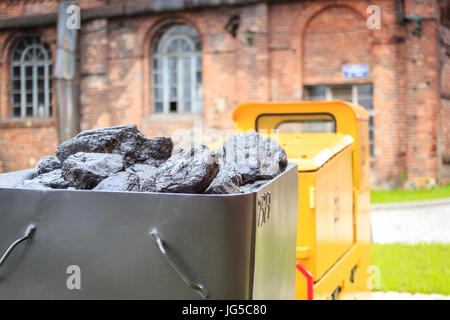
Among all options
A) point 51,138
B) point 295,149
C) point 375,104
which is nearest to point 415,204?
point 375,104

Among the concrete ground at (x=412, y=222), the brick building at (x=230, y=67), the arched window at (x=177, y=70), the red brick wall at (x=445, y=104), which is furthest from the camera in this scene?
the arched window at (x=177, y=70)

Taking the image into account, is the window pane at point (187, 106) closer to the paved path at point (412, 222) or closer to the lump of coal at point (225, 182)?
the paved path at point (412, 222)

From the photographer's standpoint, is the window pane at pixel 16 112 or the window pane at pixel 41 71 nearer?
the window pane at pixel 41 71

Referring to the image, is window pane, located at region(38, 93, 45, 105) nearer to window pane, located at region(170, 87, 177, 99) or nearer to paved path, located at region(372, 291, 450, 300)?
window pane, located at region(170, 87, 177, 99)

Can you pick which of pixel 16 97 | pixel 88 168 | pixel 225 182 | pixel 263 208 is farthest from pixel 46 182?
pixel 16 97

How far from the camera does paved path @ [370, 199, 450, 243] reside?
7223 millimetres

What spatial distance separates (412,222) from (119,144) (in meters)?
7.01

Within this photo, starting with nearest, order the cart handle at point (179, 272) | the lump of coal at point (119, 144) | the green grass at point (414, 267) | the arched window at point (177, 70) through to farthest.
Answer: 1. the cart handle at point (179, 272)
2. the lump of coal at point (119, 144)
3. the green grass at point (414, 267)
4. the arched window at point (177, 70)

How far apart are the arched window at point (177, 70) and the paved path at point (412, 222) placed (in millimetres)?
5961

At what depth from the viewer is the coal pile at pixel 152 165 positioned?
5.65 feet

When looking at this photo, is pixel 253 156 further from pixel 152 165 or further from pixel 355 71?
pixel 355 71

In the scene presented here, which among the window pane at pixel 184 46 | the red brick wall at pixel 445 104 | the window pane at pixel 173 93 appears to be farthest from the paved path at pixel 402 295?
the window pane at pixel 184 46

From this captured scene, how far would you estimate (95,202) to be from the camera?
1619 millimetres

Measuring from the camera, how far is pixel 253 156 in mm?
2127
